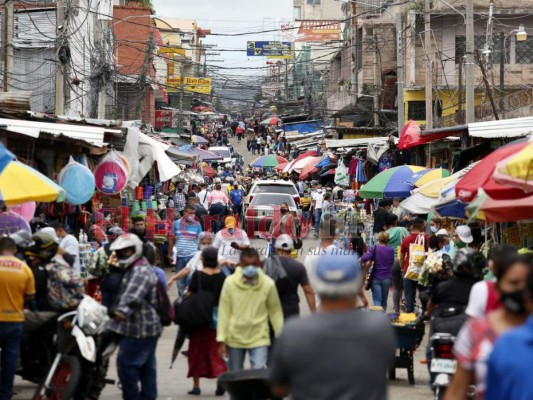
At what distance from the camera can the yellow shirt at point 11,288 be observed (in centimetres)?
1048

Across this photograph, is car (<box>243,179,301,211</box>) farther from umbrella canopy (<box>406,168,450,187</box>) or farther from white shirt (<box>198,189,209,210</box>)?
umbrella canopy (<box>406,168,450,187</box>)

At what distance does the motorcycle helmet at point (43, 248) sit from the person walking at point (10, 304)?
25.0 inches

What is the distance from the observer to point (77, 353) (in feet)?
35.7

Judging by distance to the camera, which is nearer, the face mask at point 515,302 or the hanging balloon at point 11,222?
the face mask at point 515,302

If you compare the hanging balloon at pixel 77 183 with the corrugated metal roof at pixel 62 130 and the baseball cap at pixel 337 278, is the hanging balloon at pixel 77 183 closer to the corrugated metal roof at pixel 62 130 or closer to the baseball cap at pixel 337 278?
the corrugated metal roof at pixel 62 130

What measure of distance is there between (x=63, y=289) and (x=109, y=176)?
30.9 ft

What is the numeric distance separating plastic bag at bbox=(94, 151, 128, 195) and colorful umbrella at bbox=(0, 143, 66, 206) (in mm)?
8148

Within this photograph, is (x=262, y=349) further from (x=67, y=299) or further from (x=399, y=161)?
(x=399, y=161)

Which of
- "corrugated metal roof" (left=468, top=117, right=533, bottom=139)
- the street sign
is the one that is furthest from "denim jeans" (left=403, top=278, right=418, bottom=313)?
the street sign

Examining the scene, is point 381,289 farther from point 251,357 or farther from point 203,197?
point 203,197

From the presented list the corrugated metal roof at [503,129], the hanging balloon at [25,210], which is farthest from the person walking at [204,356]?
the corrugated metal roof at [503,129]

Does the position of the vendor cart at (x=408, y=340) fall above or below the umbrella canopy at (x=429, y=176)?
below

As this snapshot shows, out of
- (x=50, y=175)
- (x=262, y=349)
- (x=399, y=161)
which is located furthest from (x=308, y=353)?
(x=399, y=161)

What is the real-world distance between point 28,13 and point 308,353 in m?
34.9
